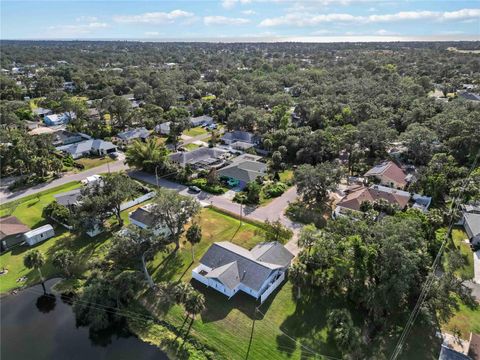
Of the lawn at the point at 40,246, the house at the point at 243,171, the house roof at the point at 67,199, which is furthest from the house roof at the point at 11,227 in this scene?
A: the house at the point at 243,171

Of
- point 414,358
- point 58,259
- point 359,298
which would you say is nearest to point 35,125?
point 58,259

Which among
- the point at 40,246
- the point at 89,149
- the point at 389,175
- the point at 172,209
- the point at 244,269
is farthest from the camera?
the point at 89,149

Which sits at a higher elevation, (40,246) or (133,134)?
(133,134)

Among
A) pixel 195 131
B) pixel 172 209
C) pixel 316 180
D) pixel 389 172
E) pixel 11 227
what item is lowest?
pixel 195 131

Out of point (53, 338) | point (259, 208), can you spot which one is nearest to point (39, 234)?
point (53, 338)

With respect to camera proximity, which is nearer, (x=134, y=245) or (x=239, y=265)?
(x=134, y=245)

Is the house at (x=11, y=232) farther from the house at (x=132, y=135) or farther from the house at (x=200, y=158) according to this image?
the house at (x=132, y=135)

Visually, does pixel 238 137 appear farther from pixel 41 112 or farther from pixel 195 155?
pixel 41 112
